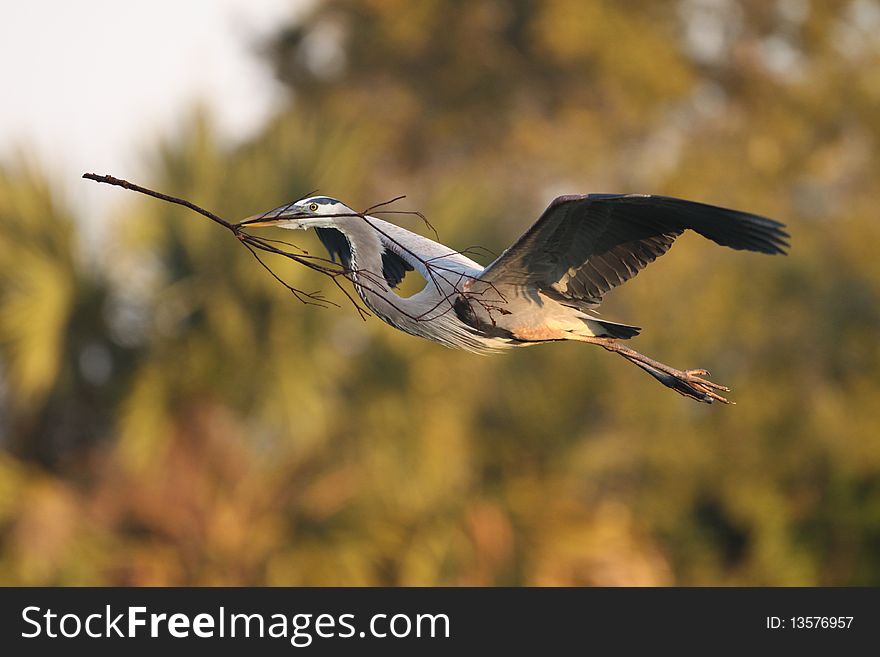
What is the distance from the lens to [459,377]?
16109 millimetres

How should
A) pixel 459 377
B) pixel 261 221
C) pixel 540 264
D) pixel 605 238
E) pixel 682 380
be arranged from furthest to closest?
pixel 459 377, pixel 682 380, pixel 605 238, pixel 540 264, pixel 261 221

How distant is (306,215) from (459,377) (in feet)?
45.0

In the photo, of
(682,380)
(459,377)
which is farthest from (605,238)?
(459,377)

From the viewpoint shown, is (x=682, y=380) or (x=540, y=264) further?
(x=682, y=380)

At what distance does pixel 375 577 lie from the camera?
46.4ft

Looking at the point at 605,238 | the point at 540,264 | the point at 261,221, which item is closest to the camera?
the point at 261,221

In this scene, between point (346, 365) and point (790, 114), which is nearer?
point (346, 365)

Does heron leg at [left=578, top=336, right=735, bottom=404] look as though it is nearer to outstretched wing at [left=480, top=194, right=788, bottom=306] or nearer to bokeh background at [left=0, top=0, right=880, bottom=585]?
outstretched wing at [left=480, top=194, right=788, bottom=306]

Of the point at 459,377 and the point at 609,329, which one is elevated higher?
the point at 459,377

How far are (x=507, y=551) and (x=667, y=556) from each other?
4.75 meters

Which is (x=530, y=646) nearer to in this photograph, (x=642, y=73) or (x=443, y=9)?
(x=642, y=73)

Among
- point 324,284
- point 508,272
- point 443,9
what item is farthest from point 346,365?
point 443,9

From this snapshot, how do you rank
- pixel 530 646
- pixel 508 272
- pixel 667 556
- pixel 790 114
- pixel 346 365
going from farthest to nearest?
pixel 790 114 < pixel 667 556 < pixel 346 365 < pixel 530 646 < pixel 508 272

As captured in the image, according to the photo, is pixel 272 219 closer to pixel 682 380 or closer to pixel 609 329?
pixel 609 329
